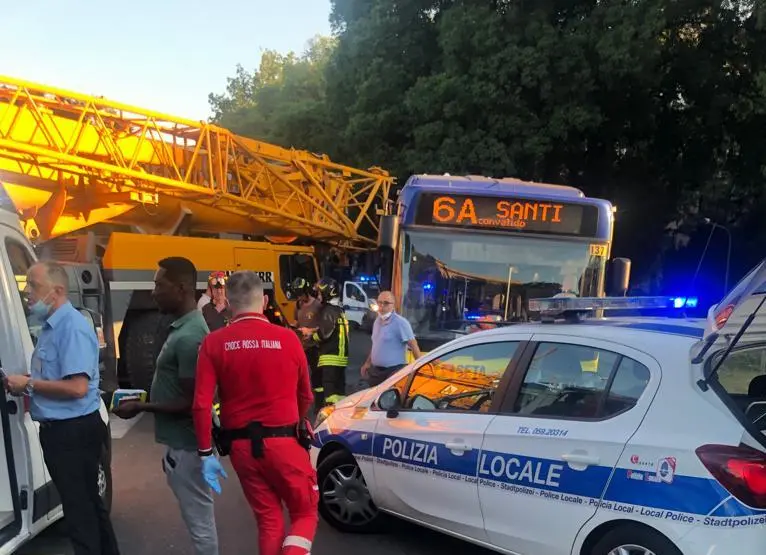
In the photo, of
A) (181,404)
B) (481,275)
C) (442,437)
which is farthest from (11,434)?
(481,275)

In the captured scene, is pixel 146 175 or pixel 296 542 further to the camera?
pixel 146 175

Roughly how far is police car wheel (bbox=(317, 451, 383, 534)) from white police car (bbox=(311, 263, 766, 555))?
0.01 m

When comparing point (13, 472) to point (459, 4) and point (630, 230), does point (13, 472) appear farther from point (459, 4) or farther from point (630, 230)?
point (630, 230)

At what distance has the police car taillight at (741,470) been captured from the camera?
9.24ft

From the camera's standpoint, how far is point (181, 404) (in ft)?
10.6

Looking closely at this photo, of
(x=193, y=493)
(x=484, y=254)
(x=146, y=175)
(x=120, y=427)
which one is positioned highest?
(x=146, y=175)

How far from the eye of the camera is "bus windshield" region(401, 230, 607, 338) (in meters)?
7.17

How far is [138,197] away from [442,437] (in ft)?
27.5

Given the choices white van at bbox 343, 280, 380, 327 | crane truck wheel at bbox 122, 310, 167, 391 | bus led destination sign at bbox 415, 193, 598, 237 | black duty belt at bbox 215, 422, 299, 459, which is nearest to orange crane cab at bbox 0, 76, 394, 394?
crane truck wheel at bbox 122, 310, 167, 391

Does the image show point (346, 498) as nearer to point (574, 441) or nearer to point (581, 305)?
point (574, 441)

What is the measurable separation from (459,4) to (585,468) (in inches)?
572

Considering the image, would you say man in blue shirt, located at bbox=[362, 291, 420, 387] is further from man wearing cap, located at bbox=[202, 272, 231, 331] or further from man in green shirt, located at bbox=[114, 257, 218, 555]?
man in green shirt, located at bbox=[114, 257, 218, 555]

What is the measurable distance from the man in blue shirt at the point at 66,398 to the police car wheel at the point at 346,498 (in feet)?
5.59

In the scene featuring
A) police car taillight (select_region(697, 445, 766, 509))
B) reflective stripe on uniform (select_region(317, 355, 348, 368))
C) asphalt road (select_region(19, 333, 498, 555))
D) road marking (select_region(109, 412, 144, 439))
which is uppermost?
police car taillight (select_region(697, 445, 766, 509))
